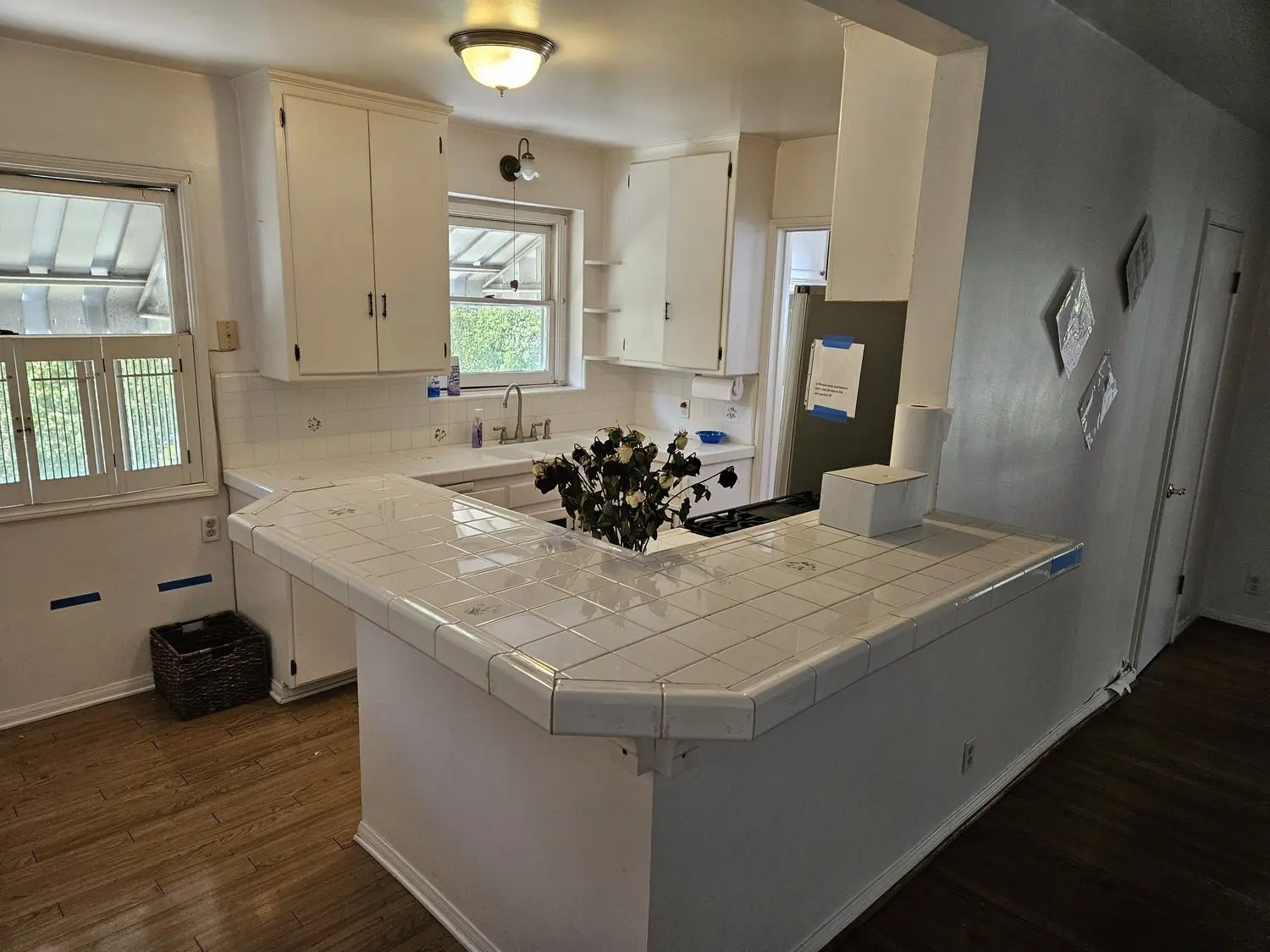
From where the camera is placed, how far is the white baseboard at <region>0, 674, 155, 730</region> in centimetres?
302

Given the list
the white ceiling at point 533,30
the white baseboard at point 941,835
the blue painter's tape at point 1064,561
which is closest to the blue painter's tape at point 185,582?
the white ceiling at point 533,30

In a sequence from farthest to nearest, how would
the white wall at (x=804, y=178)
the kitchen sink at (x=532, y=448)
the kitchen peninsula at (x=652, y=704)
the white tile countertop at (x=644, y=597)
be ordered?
the white wall at (x=804, y=178)
the kitchen sink at (x=532, y=448)
the kitchen peninsula at (x=652, y=704)
the white tile countertop at (x=644, y=597)

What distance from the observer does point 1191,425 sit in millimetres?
3592

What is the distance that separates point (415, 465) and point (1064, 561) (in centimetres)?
251

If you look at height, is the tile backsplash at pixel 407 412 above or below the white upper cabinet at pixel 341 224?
below

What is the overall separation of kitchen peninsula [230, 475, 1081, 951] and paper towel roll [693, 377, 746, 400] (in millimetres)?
2214

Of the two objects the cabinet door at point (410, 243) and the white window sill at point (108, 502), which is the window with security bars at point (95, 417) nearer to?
the white window sill at point (108, 502)

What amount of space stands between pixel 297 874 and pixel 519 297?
3.07 m

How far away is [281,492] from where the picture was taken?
89.7 inches

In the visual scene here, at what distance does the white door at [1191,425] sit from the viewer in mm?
3361

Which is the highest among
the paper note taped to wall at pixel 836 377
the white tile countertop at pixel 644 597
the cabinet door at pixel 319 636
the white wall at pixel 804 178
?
the white wall at pixel 804 178

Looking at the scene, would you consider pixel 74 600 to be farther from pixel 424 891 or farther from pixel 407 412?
pixel 424 891

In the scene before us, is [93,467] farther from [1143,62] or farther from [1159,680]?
[1159,680]

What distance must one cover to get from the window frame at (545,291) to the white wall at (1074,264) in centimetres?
266
